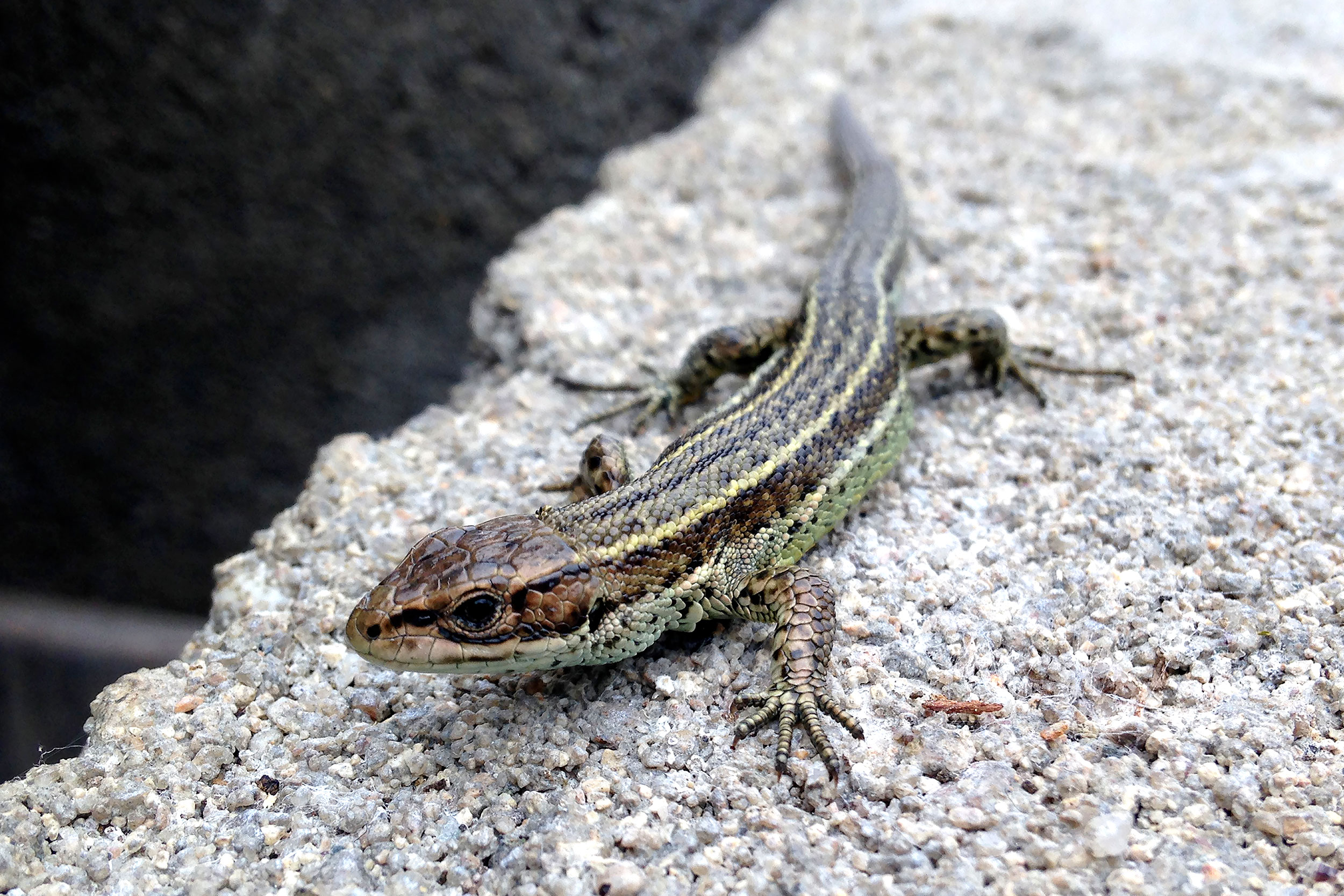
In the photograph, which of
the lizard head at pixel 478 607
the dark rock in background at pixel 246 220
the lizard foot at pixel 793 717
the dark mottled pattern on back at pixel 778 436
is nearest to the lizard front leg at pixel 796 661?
the lizard foot at pixel 793 717

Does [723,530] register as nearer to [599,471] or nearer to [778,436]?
[778,436]

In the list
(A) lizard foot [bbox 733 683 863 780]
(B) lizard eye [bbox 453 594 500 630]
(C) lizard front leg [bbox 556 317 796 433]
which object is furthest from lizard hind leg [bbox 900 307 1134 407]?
(B) lizard eye [bbox 453 594 500 630]

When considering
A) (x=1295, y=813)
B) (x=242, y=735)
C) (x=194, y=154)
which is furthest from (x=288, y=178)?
(x=1295, y=813)

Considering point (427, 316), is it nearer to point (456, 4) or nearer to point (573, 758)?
A: point (456, 4)

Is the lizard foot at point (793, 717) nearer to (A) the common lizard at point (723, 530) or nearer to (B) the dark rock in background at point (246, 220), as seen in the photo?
(A) the common lizard at point (723, 530)

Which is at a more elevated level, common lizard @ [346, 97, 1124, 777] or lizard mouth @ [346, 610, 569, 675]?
common lizard @ [346, 97, 1124, 777]

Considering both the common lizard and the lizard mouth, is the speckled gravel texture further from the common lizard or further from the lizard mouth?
the lizard mouth
